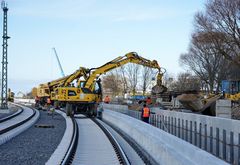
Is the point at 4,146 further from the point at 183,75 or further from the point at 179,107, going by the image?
the point at 183,75

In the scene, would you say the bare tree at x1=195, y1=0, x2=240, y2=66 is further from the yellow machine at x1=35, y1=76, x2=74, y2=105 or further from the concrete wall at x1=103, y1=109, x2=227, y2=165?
the concrete wall at x1=103, y1=109, x2=227, y2=165

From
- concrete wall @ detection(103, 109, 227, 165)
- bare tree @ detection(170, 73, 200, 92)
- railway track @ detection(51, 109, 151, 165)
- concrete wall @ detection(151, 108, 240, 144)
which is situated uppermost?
bare tree @ detection(170, 73, 200, 92)

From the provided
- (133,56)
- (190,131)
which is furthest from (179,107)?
(190,131)

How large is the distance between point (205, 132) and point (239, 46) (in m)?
38.7

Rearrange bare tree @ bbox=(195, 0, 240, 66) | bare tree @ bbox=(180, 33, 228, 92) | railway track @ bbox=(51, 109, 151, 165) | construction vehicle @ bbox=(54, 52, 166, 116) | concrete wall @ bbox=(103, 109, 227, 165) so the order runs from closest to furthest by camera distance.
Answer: concrete wall @ bbox=(103, 109, 227, 165)
railway track @ bbox=(51, 109, 151, 165)
construction vehicle @ bbox=(54, 52, 166, 116)
bare tree @ bbox=(195, 0, 240, 66)
bare tree @ bbox=(180, 33, 228, 92)

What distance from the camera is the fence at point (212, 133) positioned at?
1135cm

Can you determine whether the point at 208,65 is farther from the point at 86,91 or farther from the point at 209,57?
the point at 86,91

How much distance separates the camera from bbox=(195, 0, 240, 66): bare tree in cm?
5184

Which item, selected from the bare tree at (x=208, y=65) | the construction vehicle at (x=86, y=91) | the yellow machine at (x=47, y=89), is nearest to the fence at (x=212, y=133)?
the construction vehicle at (x=86, y=91)

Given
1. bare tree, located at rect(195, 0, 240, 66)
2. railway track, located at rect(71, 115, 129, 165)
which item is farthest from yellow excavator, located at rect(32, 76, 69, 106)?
railway track, located at rect(71, 115, 129, 165)

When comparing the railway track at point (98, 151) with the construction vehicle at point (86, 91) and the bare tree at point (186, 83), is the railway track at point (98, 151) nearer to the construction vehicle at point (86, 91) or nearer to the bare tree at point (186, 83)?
the construction vehicle at point (86, 91)

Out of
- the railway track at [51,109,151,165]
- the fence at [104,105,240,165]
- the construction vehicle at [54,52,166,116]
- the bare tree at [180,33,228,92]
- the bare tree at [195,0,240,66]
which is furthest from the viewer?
the bare tree at [180,33,228,92]

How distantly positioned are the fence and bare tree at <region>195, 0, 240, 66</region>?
110ft

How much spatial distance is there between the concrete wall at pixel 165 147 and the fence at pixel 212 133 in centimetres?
141
